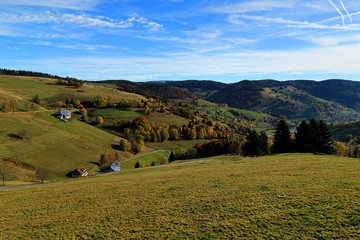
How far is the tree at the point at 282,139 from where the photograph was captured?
6819 centimetres

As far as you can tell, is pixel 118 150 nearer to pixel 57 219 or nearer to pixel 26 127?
pixel 26 127

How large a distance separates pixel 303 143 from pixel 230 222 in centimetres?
6026

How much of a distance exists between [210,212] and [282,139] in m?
61.5

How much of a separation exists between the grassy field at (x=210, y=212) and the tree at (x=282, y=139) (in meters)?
43.2

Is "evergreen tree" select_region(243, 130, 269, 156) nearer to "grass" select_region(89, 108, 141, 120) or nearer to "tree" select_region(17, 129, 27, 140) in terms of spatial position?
"tree" select_region(17, 129, 27, 140)

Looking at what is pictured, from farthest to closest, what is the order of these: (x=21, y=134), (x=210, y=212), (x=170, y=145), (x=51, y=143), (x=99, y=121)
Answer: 1. (x=99, y=121)
2. (x=170, y=145)
3. (x=51, y=143)
4. (x=21, y=134)
5. (x=210, y=212)

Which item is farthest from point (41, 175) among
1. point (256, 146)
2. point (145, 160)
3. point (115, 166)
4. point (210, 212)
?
point (256, 146)

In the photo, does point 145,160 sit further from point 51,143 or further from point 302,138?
point 302,138

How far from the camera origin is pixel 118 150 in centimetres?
11906

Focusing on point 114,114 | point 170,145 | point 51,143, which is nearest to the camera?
point 51,143

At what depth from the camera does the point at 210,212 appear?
17.8 metres

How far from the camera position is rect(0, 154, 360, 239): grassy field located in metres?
14.3

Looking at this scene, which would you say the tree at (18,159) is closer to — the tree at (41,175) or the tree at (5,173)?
the tree at (41,175)

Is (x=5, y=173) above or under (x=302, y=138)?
under
